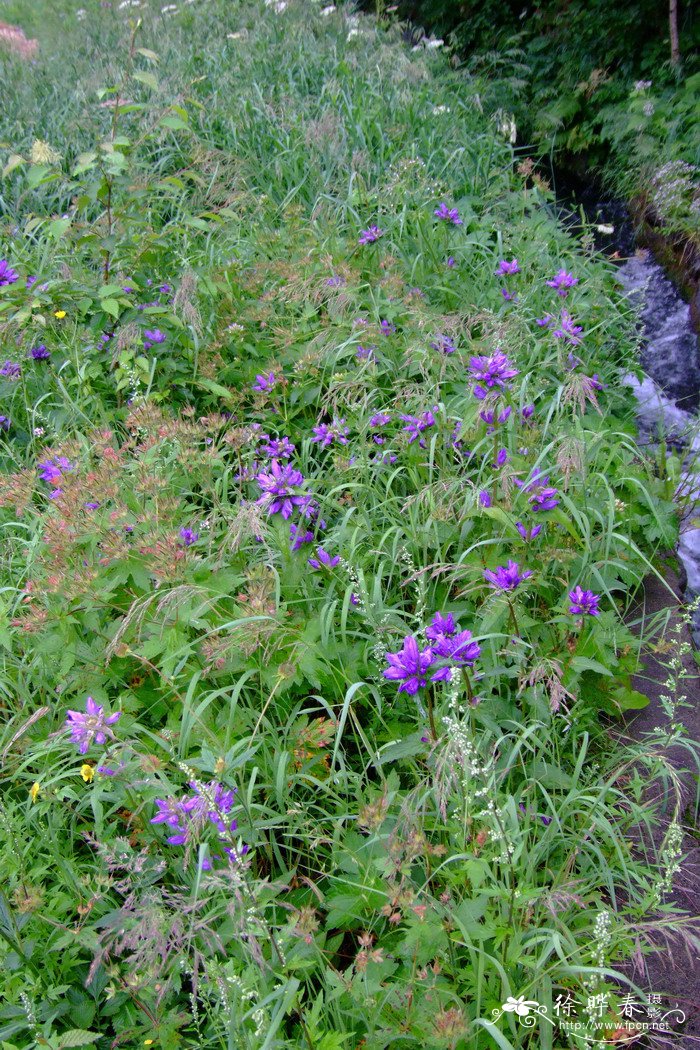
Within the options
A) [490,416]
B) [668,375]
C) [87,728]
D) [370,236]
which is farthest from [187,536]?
[668,375]

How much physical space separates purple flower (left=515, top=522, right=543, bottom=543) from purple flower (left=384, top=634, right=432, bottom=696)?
669 millimetres

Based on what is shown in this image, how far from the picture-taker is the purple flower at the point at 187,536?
233 cm

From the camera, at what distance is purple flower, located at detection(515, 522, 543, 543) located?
2.17m

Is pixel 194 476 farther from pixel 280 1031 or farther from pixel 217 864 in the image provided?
pixel 280 1031

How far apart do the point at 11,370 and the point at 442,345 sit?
72.5 inches

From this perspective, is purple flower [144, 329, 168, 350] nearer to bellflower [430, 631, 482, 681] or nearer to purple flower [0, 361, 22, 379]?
purple flower [0, 361, 22, 379]

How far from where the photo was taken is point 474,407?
2.45m

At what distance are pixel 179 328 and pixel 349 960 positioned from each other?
2.59 metres

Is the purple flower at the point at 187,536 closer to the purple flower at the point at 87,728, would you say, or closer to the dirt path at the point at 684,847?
the purple flower at the point at 87,728

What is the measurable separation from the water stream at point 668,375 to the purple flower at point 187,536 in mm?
1774

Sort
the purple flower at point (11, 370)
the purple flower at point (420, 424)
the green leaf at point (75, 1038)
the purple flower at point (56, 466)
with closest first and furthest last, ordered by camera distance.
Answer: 1. the green leaf at point (75, 1038)
2. the purple flower at point (56, 466)
3. the purple flower at point (420, 424)
4. the purple flower at point (11, 370)

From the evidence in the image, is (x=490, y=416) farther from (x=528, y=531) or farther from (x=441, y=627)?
(x=441, y=627)

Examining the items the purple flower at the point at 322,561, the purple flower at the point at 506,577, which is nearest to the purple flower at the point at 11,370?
the purple flower at the point at 322,561

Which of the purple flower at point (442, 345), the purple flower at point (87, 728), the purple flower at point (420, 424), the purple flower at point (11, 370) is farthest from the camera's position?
the purple flower at point (11, 370)
